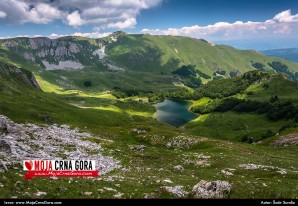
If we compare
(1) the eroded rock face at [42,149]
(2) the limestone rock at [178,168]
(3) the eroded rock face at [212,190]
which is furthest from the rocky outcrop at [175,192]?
(2) the limestone rock at [178,168]

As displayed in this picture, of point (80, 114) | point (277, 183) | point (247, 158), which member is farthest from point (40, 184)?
point (80, 114)

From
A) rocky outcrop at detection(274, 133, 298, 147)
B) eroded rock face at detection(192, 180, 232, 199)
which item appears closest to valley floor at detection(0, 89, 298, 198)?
eroded rock face at detection(192, 180, 232, 199)

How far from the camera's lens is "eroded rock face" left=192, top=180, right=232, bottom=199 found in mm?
28658

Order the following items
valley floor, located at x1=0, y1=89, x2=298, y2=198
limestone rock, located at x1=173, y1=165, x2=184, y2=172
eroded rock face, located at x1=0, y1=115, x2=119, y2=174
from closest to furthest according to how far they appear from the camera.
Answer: valley floor, located at x1=0, y1=89, x2=298, y2=198, eroded rock face, located at x1=0, y1=115, x2=119, y2=174, limestone rock, located at x1=173, y1=165, x2=184, y2=172

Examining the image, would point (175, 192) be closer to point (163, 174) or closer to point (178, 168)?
point (163, 174)

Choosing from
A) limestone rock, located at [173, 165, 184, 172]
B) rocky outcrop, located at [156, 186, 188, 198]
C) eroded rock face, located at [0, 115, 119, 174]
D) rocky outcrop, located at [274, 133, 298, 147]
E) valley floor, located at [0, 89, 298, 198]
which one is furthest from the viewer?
rocky outcrop, located at [274, 133, 298, 147]

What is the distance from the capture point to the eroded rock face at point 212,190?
2866cm

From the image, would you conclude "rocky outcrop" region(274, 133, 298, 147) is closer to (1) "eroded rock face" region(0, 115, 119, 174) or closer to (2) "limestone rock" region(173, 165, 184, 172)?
(2) "limestone rock" region(173, 165, 184, 172)

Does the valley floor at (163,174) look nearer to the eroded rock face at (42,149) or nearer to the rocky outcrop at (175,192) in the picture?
the rocky outcrop at (175,192)

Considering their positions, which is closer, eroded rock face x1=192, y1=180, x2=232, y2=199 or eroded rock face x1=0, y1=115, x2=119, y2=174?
eroded rock face x1=192, y1=180, x2=232, y2=199

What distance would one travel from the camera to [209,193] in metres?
28.8

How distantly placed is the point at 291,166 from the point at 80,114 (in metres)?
96.8

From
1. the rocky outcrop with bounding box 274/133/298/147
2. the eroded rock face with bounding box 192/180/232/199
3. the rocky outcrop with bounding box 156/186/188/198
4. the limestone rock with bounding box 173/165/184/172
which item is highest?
the eroded rock face with bounding box 192/180/232/199
